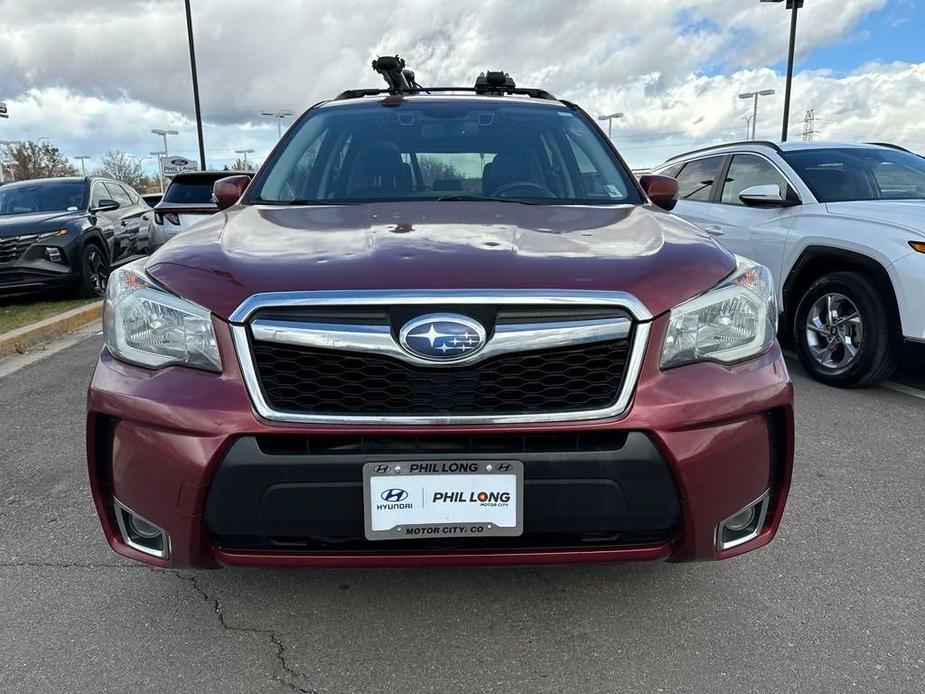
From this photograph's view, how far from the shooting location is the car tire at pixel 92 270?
8297 millimetres

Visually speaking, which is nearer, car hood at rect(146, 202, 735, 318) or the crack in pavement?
car hood at rect(146, 202, 735, 318)

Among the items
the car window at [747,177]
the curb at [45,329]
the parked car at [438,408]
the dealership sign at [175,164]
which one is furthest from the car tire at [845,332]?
the dealership sign at [175,164]

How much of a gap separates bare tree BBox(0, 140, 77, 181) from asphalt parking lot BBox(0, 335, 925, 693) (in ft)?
109

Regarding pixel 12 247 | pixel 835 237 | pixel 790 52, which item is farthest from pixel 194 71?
pixel 835 237

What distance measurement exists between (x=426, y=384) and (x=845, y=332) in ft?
12.4

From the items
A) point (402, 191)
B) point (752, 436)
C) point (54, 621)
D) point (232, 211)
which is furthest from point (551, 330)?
point (54, 621)

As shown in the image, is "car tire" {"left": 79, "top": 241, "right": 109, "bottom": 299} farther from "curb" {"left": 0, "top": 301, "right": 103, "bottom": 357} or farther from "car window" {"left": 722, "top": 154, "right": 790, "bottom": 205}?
"car window" {"left": 722, "top": 154, "right": 790, "bottom": 205}

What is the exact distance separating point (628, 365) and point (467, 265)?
47cm

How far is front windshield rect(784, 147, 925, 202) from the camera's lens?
4.90 m

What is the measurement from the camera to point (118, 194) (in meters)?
10.2

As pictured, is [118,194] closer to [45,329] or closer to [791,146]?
[45,329]

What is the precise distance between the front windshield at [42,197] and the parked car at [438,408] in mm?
8096

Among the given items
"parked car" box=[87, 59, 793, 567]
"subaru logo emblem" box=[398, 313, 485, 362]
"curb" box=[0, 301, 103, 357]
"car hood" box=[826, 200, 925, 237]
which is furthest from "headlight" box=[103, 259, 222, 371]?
"curb" box=[0, 301, 103, 357]

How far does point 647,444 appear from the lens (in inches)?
68.0
